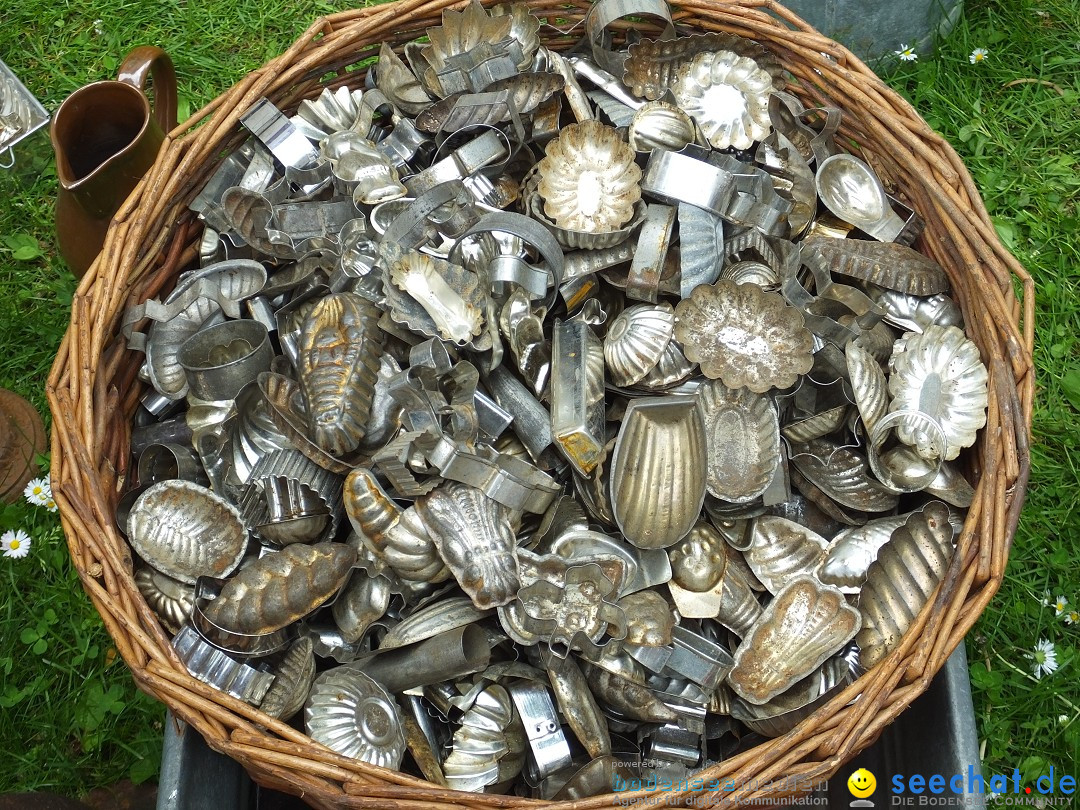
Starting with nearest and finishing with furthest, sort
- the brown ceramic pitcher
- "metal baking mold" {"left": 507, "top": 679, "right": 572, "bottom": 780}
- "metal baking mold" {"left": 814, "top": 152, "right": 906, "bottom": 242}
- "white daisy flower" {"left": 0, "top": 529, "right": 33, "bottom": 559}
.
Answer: "metal baking mold" {"left": 507, "top": 679, "right": 572, "bottom": 780} < "metal baking mold" {"left": 814, "top": 152, "right": 906, "bottom": 242} < the brown ceramic pitcher < "white daisy flower" {"left": 0, "top": 529, "right": 33, "bottom": 559}

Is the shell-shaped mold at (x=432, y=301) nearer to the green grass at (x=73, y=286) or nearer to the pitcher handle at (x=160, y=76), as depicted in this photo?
the pitcher handle at (x=160, y=76)

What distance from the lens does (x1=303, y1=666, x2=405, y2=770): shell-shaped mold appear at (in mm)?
1046

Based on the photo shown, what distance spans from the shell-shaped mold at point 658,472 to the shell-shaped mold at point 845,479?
0.52 feet

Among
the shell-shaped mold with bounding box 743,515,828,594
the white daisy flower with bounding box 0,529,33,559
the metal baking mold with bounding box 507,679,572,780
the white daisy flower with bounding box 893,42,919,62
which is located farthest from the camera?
the white daisy flower with bounding box 893,42,919,62

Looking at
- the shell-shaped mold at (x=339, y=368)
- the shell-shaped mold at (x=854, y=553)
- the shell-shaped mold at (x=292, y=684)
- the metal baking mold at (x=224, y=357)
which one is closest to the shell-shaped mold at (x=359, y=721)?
the shell-shaped mold at (x=292, y=684)

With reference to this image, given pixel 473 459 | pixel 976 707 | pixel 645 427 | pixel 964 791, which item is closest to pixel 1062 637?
pixel 976 707

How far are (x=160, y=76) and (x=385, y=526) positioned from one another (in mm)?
1060

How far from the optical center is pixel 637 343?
1170 millimetres

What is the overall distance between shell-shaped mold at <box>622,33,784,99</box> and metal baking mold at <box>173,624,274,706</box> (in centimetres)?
95

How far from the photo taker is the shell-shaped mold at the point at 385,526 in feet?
3.47

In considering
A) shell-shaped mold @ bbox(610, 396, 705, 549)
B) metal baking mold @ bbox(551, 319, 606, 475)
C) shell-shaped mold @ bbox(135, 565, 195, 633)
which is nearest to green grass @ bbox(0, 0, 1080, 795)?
shell-shaped mold @ bbox(135, 565, 195, 633)

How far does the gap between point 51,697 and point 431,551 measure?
0.97 meters

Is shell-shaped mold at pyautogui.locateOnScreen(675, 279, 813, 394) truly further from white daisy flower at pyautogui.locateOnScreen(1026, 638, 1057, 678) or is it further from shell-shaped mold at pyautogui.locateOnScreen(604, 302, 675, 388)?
white daisy flower at pyautogui.locateOnScreen(1026, 638, 1057, 678)

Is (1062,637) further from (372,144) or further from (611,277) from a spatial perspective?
(372,144)
